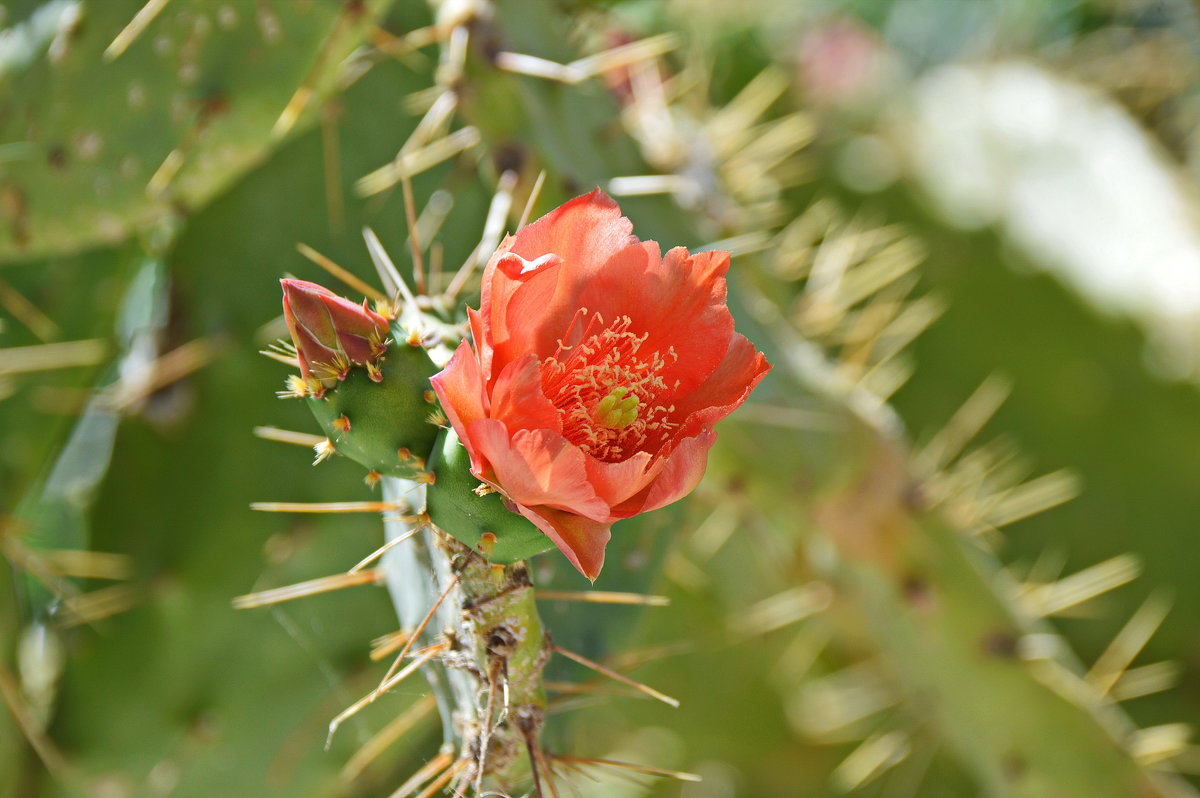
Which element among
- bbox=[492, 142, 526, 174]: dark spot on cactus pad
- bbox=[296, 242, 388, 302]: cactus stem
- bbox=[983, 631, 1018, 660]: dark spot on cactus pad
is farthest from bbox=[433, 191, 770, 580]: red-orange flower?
bbox=[983, 631, 1018, 660]: dark spot on cactus pad

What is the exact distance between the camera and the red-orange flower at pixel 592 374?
0.42 m

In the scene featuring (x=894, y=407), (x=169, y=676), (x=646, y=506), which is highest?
(x=646, y=506)

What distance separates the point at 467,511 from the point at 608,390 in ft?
0.28

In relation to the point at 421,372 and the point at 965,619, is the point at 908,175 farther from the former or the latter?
the point at 421,372

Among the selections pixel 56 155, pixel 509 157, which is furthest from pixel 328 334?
pixel 56 155

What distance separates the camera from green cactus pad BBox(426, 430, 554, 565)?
470 millimetres

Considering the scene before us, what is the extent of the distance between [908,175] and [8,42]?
147 centimetres

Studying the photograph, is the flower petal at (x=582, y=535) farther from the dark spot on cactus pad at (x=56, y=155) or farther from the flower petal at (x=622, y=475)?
the dark spot on cactus pad at (x=56, y=155)

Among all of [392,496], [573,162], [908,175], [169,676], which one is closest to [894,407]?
[908,175]

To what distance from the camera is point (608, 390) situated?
48 centimetres

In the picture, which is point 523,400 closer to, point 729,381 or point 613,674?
point 729,381

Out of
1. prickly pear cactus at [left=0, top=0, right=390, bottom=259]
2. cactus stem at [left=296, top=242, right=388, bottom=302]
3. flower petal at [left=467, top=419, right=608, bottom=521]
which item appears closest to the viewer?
flower petal at [left=467, top=419, right=608, bottom=521]

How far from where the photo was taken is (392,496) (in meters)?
0.58

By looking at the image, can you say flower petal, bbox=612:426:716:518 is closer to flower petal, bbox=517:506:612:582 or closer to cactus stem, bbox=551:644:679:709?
flower petal, bbox=517:506:612:582
